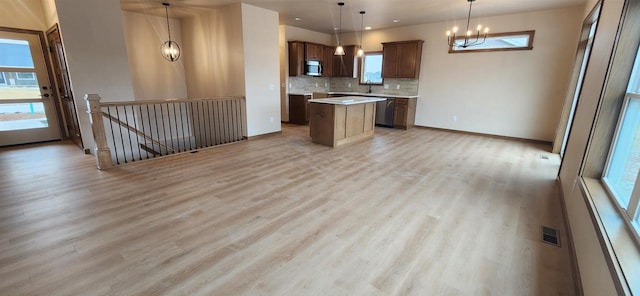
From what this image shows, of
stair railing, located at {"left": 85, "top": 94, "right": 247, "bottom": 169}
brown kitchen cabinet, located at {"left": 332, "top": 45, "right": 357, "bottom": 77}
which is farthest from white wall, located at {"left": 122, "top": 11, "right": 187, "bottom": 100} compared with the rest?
brown kitchen cabinet, located at {"left": 332, "top": 45, "right": 357, "bottom": 77}

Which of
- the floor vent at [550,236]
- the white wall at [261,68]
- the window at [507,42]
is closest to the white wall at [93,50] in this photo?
the white wall at [261,68]

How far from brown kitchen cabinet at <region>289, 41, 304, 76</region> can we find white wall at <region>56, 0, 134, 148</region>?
155 inches

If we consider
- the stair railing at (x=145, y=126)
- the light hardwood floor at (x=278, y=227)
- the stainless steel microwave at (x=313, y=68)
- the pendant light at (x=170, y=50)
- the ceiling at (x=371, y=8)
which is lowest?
the light hardwood floor at (x=278, y=227)

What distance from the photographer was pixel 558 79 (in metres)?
5.56

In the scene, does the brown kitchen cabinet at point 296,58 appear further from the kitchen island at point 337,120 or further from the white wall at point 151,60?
the white wall at point 151,60

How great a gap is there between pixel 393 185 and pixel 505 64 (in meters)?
4.65

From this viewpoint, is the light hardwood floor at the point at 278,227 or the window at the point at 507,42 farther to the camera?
the window at the point at 507,42

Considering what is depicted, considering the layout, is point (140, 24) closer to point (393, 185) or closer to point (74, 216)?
point (74, 216)

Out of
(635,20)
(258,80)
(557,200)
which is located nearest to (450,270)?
(557,200)

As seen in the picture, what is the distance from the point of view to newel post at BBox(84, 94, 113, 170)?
12.5 feet

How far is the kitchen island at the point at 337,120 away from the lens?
530 cm

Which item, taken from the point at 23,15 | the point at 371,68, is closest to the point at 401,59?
the point at 371,68

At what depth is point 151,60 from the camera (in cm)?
645

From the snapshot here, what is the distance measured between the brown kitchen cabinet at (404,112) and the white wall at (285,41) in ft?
10.2
